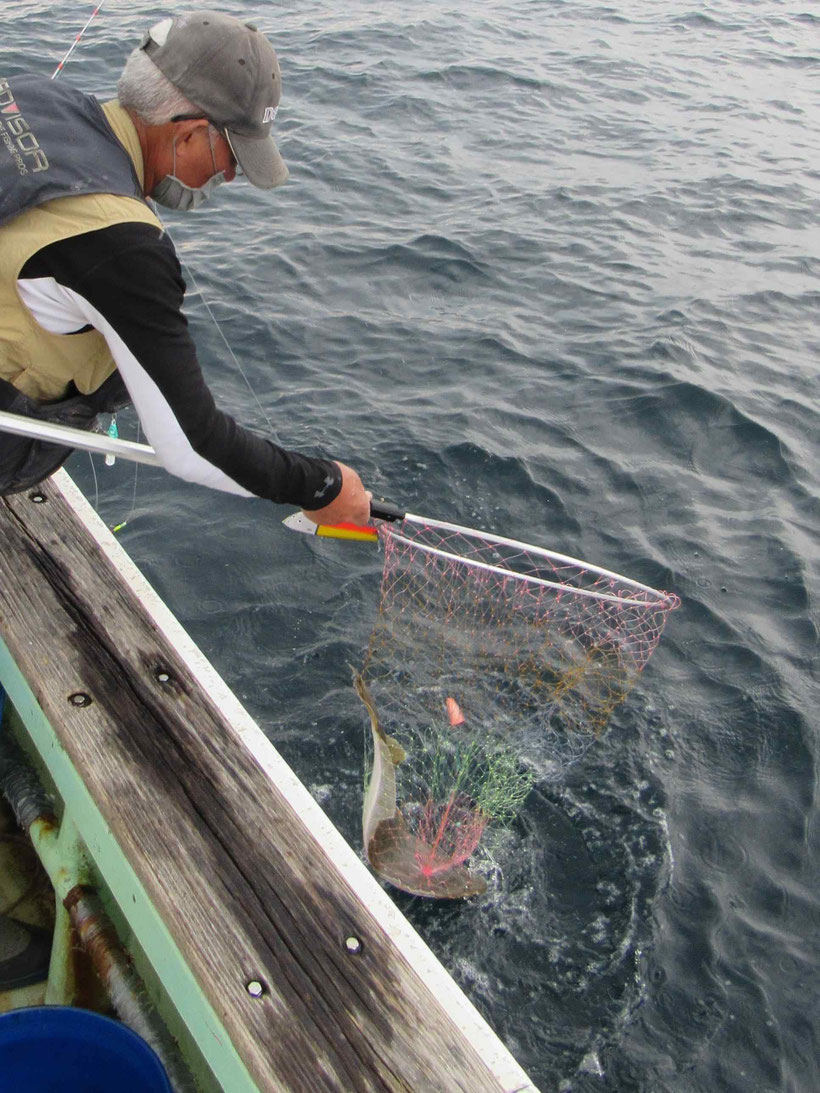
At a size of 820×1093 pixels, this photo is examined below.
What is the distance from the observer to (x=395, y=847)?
3463 millimetres

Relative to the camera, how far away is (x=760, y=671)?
480 cm

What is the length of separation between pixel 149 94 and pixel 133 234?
461mm

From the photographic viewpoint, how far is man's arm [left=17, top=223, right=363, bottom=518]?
2.05 metres

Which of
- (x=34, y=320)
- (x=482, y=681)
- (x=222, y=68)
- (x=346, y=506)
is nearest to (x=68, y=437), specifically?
(x=34, y=320)

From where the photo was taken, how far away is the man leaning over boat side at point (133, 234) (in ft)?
6.72

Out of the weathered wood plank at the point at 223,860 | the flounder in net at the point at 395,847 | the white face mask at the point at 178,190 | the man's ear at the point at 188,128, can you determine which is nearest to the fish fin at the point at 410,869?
the flounder in net at the point at 395,847

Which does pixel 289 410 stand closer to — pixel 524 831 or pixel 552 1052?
pixel 524 831

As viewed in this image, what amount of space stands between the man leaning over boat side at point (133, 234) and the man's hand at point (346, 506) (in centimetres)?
11

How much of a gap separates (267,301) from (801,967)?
5.88 meters

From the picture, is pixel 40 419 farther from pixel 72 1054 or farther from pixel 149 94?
pixel 72 1054

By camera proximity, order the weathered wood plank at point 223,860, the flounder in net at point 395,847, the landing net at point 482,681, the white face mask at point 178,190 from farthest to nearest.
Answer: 1. the landing net at point 482,681
2. the flounder in net at point 395,847
3. the white face mask at point 178,190
4. the weathered wood plank at point 223,860

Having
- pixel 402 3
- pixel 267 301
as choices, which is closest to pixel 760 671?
pixel 267 301

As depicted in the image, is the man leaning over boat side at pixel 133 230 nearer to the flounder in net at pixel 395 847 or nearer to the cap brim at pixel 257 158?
the cap brim at pixel 257 158

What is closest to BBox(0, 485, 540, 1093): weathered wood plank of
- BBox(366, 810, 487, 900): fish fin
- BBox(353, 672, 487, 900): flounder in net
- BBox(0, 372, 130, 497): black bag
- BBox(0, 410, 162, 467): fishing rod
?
BBox(0, 372, 130, 497): black bag
